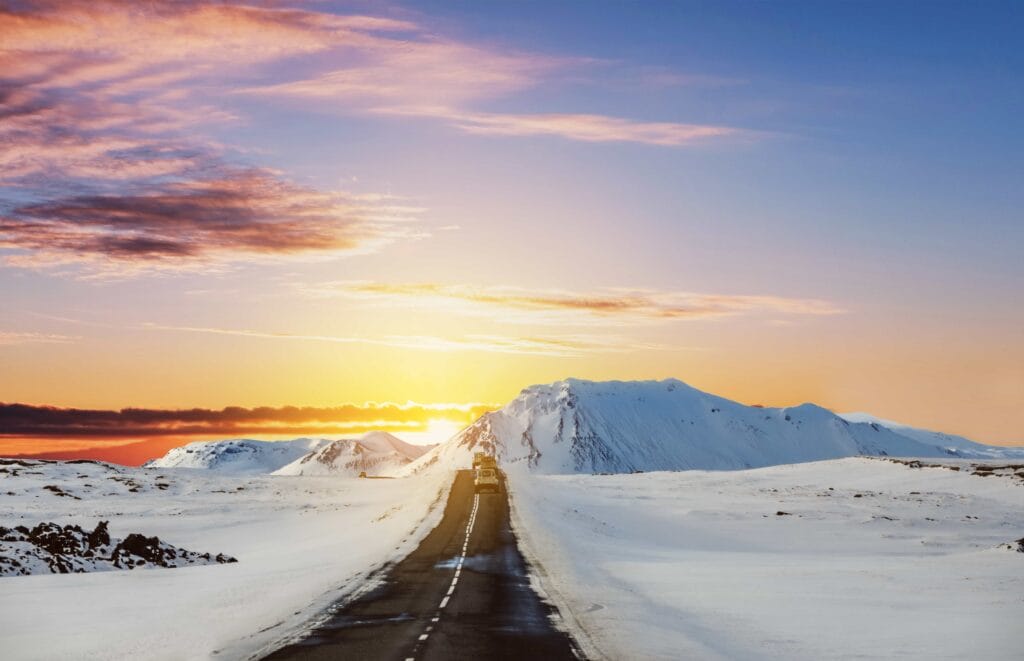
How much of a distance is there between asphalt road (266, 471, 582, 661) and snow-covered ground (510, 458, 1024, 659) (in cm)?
136

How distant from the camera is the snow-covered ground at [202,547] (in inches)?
1005

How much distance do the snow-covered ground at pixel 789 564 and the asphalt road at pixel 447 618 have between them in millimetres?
1362

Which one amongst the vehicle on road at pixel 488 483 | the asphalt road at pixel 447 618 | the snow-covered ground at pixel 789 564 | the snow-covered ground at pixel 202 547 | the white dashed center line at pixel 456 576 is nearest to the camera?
the asphalt road at pixel 447 618

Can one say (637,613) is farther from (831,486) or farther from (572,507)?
(831,486)

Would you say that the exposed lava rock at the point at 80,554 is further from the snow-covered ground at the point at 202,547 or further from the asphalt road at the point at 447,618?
the asphalt road at the point at 447,618

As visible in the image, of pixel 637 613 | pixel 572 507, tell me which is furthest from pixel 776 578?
pixel 572 507

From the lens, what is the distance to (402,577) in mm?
38062

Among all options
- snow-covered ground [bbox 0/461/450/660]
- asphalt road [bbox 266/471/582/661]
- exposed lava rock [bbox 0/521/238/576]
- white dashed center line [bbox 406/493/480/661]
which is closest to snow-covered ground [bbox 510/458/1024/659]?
asphalt road [bbox 266/471/582/661]

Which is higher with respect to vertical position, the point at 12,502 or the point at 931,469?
the point at 931,469

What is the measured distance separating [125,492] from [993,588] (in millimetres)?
77519

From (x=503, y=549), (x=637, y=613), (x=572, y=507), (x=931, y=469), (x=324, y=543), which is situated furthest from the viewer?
(x=931, y=469)

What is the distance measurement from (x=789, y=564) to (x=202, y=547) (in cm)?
3556

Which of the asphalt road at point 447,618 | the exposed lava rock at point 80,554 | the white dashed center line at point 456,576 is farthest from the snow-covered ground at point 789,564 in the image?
the exposed lava rock at point 80,554

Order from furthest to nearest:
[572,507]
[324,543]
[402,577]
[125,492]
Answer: [125,492] < [572,507] < [324,543] < [402,577]
